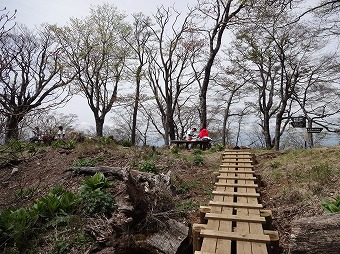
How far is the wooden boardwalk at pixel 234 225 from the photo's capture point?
10.4 feet

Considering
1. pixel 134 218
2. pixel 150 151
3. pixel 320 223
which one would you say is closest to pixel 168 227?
pixel 134 218

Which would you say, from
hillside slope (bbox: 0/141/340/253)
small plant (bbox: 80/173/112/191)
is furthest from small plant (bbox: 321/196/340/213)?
small plant (bbox: 80/173/112/191)

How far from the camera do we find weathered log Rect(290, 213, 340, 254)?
252 cm

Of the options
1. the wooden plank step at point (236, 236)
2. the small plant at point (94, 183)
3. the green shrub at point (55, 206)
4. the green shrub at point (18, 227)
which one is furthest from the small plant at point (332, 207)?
the green shrub at point (18, 227)

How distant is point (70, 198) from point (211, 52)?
11541mm

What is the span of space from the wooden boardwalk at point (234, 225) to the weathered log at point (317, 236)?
0.51 metres

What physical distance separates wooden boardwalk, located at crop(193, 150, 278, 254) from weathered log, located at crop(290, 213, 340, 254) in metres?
0.51

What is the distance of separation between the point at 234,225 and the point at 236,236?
70cm

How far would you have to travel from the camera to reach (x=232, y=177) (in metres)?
6.01

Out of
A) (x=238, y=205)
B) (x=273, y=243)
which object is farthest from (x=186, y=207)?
(x=273, y=243)

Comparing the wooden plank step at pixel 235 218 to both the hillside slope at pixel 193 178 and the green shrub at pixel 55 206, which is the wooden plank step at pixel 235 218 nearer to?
the hillside slope at pixel 193 178

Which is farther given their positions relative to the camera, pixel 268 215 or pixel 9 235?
pixel 9 235

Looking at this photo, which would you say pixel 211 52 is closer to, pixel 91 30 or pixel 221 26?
pixel 221 26

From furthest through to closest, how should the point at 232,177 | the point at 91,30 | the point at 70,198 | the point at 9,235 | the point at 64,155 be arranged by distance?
1. the point at 91,30
2. the point at 64,155
3. the point at 232,177
4. the point at 70,198
5. the point at 9,235
